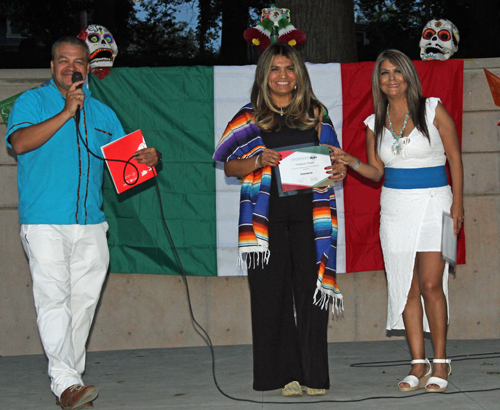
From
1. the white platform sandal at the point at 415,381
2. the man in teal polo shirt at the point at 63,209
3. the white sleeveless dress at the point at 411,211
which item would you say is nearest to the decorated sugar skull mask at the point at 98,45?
the man in teal polo shirt at the point at 63,209

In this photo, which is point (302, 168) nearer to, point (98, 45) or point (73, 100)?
point (73, 100)

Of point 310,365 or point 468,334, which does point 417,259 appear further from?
point 468,334

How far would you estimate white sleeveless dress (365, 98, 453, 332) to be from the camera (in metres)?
4.09

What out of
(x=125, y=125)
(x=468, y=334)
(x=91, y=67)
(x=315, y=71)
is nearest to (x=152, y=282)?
(x=125, y=125)

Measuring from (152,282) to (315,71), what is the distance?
89.3 inches

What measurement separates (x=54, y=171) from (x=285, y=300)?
1.58 meters

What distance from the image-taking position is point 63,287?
3844 mm

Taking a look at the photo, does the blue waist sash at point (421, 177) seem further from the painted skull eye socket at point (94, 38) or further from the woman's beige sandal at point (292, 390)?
the painted skull eye socket at point (94, 38)

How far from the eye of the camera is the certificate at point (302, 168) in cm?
385

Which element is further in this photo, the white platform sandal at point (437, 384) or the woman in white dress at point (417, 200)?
the woman in white dress at point (417, 200)

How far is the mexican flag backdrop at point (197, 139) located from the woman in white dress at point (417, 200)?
1249 millimetres

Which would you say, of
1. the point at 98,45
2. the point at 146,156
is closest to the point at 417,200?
the point at 146,156

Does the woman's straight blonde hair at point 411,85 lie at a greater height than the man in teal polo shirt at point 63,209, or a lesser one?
greater

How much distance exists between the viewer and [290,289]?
4023mm
